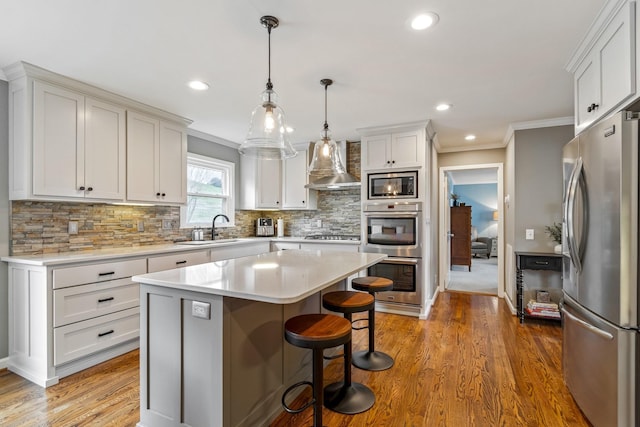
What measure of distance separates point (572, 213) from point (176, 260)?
11.1 feet

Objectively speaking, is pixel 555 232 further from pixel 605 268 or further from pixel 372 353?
pixel 372 353

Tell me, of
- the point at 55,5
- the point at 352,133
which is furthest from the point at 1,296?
the point at 352,133

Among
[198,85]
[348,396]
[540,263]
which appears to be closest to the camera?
[348,396]

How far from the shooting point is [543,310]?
3.65 meters

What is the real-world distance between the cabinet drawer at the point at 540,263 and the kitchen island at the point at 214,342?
2778mm

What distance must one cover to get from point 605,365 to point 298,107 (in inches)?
122

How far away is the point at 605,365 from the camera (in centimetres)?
173

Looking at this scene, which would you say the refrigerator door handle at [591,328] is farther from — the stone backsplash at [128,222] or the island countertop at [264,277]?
the stone backsplash at [128,222]

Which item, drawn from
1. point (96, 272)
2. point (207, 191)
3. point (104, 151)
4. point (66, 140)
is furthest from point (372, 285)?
point (207, 191)

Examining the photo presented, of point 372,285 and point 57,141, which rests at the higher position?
Answer: point 57,141

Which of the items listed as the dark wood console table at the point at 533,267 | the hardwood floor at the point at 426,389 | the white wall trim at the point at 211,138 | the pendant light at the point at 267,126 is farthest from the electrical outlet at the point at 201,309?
the dark wood console table at the point at 533,267

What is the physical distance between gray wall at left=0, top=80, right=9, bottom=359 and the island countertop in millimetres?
1692

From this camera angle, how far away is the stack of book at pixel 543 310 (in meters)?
3.60

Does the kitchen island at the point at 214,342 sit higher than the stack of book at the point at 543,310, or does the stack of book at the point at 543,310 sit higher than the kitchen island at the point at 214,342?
the kitchen island at the point at 214,342
